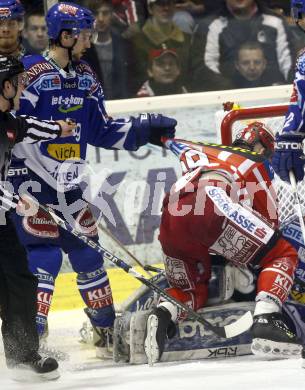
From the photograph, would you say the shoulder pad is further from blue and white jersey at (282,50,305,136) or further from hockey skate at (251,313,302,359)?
hockey skate at (251,313,302,359)

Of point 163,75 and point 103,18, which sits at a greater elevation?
point 103,18

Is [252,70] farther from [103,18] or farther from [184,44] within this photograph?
[103,18]

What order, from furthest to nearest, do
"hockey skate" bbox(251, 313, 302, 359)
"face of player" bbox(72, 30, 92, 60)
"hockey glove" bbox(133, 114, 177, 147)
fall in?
"hockey glove" bbox(133, 114, 177, 147), "face of player" bbox(72, 30, 92, 60), "hockey skate" bbox(251, 313, 302, 359)

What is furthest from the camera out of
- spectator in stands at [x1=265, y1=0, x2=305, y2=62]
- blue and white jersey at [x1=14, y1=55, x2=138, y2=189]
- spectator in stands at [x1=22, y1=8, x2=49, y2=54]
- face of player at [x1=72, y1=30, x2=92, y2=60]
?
spectator in stands at [x1=265, y1=0, x2=305, y2=62]

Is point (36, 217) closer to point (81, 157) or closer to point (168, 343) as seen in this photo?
point (81, 157)

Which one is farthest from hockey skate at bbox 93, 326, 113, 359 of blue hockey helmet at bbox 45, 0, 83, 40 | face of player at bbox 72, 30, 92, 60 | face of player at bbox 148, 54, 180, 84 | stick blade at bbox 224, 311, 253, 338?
face of player at bbox 148, 54, 180, 84

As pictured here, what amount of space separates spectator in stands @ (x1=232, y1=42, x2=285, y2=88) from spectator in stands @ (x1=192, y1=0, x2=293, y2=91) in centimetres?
3

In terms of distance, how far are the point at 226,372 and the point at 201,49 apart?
11.5 ft

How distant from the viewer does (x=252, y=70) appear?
7.80 metres

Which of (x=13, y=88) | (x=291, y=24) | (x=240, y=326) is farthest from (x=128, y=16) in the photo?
(x=13, y=88)

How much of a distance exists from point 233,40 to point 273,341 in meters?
3.27

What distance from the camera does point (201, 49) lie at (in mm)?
7844

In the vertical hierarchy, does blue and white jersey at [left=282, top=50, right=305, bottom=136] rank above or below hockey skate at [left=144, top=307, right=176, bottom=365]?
above

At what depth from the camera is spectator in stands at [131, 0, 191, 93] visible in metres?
7.78
